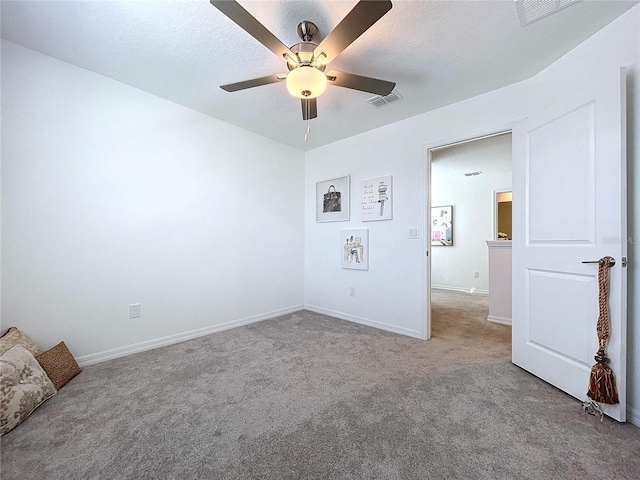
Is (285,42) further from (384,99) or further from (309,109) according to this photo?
(384,99)

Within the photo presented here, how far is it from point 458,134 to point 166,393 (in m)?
3.27

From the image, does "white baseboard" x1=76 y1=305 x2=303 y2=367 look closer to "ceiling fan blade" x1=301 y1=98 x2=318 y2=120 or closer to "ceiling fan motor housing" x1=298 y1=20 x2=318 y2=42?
"ceiling fan blade" x1=301 y1=98 x2=318 y2=120

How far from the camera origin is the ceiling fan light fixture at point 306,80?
148 centimetres

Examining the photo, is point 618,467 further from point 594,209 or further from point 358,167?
point 358,167

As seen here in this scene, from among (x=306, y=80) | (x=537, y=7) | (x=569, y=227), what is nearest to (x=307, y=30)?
(x=306, y=80)

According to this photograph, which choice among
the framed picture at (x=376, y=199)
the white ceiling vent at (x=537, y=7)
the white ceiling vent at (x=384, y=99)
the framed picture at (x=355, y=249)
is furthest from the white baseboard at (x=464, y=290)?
the white ceiling vent at (x=537, y=7)

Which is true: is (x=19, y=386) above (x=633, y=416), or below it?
above

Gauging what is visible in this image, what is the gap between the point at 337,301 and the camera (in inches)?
139

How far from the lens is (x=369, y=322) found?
126 inches

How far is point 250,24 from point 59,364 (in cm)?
250

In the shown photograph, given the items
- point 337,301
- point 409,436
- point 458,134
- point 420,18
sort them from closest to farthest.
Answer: point 409,436 < point 420,18 < point 458,134 < point 337,301

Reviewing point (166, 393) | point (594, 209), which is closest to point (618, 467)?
point (594, 209)

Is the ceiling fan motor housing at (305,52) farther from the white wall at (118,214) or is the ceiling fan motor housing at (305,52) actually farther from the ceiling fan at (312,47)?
the white wall at (118,214)

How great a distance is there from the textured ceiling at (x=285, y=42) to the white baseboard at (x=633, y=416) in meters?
2.29
